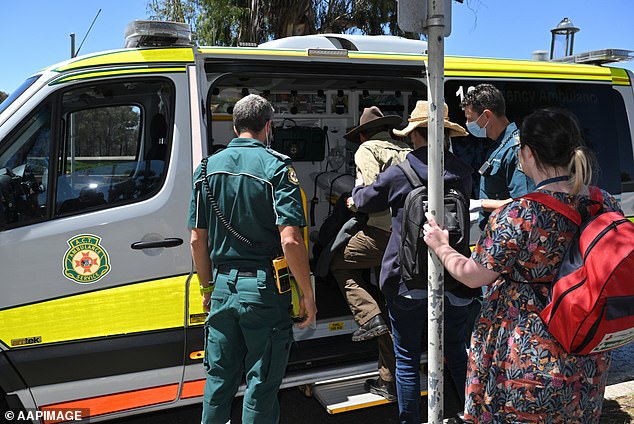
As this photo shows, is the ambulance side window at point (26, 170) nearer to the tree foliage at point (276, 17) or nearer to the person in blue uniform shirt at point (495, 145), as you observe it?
the person in blue uniform shirt at point (495, 145)

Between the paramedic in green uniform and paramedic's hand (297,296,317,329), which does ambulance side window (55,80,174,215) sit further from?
paramedic's hand (297,296,317,329)

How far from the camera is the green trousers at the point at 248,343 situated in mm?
2605

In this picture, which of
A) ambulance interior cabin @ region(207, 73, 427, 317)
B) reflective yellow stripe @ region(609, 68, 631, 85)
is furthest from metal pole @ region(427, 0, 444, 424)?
ambulance interior cabin @ region(207, 73, 427, 317)

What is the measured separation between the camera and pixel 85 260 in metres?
2.96

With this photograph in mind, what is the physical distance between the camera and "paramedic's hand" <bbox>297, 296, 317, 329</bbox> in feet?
9.03

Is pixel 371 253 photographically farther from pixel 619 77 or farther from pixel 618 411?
pixel 619 77

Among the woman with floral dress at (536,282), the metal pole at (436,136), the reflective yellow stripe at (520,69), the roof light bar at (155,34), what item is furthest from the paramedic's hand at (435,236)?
the reflective yellow stripe at (520,69)

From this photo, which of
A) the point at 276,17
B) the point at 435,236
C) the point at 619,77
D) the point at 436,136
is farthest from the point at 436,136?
the point at 276,17

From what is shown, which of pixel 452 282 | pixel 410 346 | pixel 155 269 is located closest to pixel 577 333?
pixel 452 282

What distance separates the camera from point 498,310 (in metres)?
2.09

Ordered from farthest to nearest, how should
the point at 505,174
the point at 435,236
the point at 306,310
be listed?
the point at 505,174, the point at 306,310, the point at 435,236

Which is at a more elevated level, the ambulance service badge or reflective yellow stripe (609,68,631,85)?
reflective yellow stripe (609,68,631,85)

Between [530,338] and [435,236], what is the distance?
515mm

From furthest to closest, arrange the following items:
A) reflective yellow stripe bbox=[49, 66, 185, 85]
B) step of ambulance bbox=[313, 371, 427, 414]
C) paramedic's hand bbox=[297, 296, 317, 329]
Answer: step of ambulance bbox=[313, 371, 427, 414] → reflective yellow stripe bbox=[49, 66, 185, 85] → paramedic's hand bbox=[297, 296, 317, 329]
